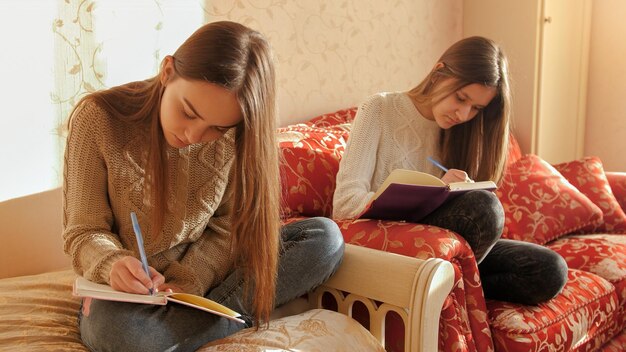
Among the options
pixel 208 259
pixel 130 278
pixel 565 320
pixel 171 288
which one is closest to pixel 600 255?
pixel 565 320

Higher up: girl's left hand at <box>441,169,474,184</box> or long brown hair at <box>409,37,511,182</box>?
long brown hair at <box>409,37,511,182</box>

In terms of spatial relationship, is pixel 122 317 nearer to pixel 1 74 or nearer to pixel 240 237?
pixel 240 237

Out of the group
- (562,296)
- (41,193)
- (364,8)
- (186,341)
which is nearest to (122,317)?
(186,341)

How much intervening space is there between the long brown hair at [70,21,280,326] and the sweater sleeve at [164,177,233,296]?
0.08 meters

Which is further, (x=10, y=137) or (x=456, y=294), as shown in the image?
(x=10, y=137)

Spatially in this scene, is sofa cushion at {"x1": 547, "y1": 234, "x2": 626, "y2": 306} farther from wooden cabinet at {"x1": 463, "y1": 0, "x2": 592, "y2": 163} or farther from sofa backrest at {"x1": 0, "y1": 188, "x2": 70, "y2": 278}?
sofa backrest at {"x1": 0, "y1": 188, "x2": 70, "y2": 278}

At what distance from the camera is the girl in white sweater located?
1.57 metres

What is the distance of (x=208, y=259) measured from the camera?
1376 millimetres

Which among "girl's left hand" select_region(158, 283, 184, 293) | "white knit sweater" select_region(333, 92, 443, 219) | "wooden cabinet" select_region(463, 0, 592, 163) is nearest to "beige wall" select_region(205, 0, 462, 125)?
"wooden cabinet" select_region(463, 0, 592, 163)

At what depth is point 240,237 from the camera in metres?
1.29

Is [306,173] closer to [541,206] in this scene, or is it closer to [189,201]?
[189,201]

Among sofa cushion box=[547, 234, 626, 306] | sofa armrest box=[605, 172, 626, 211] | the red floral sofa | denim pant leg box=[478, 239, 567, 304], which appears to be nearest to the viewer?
the red floral sofa

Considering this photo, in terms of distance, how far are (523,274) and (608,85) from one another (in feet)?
6.38

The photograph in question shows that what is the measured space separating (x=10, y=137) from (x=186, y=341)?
2.51 ft
